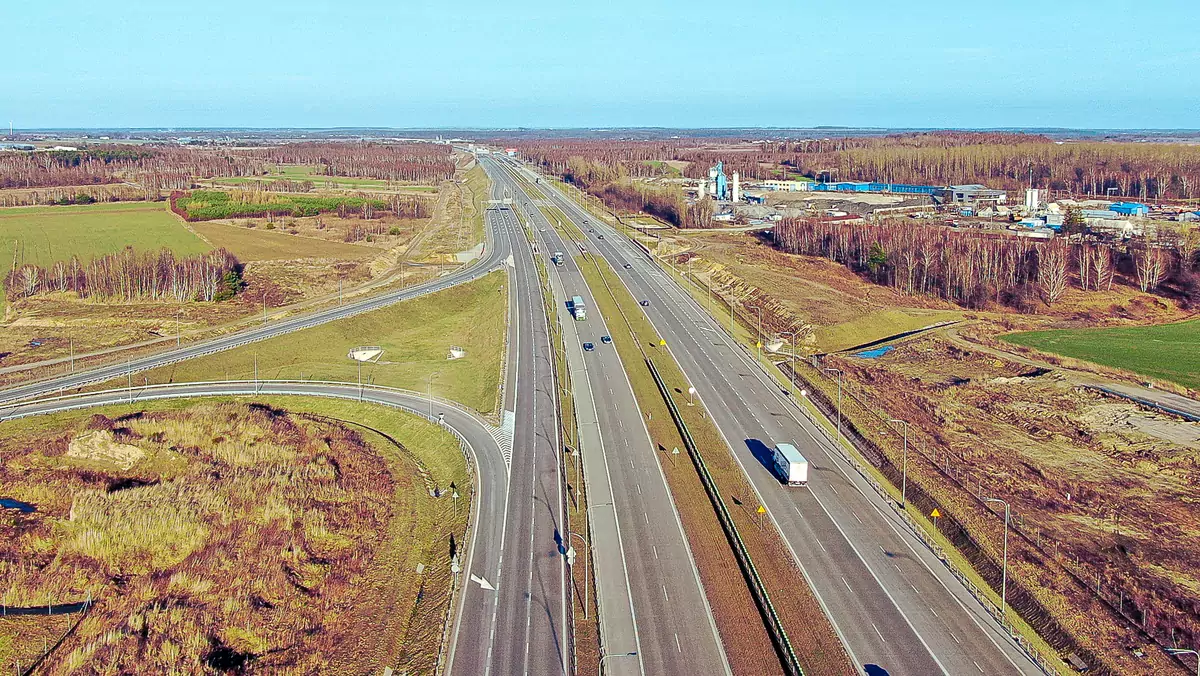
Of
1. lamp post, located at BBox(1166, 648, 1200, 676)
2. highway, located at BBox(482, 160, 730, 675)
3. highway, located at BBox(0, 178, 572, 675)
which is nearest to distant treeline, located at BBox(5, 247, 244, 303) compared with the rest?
highway, located at BBox(0, 178, 572, 675)

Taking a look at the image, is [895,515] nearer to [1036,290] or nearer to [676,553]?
[676,553]

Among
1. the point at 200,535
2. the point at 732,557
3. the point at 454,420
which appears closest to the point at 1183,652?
the point at 732,557

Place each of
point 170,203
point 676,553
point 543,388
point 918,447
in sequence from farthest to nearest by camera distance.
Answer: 1. point 170,203
2. point 543,388
3. point 918,447
4. point 676,553

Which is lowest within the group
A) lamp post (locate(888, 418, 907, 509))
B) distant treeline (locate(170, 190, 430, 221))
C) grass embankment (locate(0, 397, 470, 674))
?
grass embankment (locate(0, 397, 470, 674))

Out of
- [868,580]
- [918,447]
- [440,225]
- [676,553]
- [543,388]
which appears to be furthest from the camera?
[440,225]

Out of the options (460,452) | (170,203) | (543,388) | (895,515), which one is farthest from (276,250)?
(895,515)

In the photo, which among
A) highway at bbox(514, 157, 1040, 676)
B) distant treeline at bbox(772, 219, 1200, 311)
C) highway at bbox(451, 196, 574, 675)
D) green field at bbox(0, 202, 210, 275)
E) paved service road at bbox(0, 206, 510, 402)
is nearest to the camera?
highway at bbox(451, 196, 574, 675)

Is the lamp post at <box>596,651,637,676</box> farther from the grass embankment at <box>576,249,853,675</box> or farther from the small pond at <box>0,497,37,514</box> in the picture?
the small pond at <box>0,497,37,514</box>
